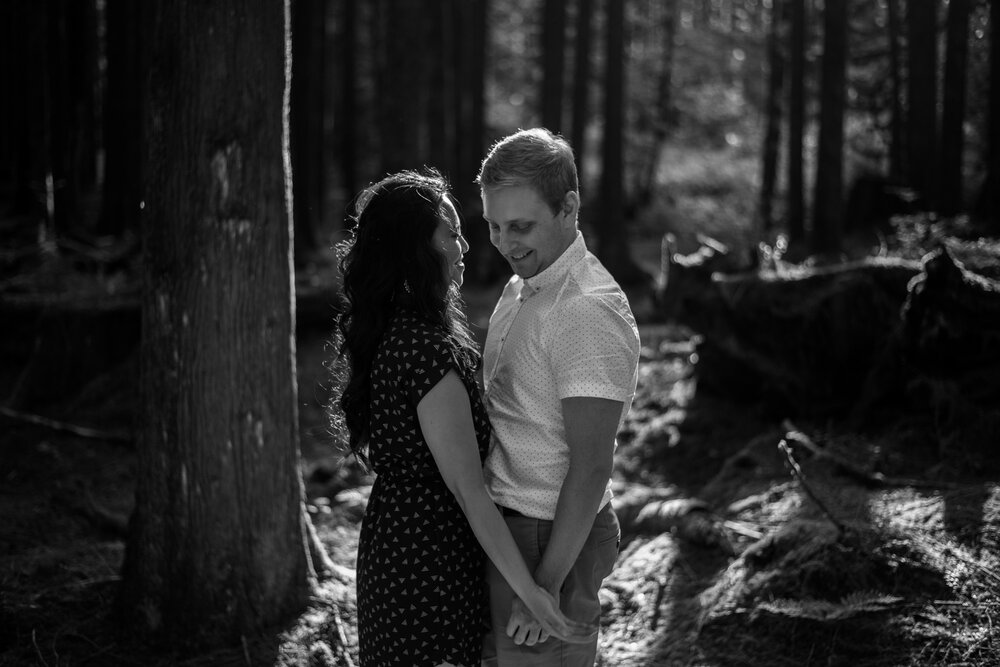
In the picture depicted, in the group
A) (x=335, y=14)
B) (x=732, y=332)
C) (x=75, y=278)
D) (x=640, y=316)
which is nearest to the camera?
(x=732, y=332)

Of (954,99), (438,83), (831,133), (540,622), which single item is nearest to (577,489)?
(540,622)

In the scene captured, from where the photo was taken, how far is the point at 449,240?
273 cm

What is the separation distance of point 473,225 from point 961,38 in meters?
9.72

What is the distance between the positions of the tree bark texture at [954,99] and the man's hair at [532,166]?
11.4 meters

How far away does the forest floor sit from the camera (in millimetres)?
4203

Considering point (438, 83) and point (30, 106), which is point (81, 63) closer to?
point (30, 106)

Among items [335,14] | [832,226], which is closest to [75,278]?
[832,226]

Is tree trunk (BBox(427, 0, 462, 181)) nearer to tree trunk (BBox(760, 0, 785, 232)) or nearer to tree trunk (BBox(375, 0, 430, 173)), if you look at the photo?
tree trunk (BBox(375, 0, 430, 173))

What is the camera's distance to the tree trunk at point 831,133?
13859mm

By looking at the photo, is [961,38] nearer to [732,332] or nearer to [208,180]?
[732,332]

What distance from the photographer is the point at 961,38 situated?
12305 mm

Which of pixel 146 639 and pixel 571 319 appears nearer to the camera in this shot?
pixel 571 319

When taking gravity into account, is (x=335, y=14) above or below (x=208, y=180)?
above

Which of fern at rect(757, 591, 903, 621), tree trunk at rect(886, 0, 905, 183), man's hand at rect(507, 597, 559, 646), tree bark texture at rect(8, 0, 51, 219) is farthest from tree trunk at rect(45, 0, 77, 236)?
tree trunk at rect(886, 0, 905, 183)
